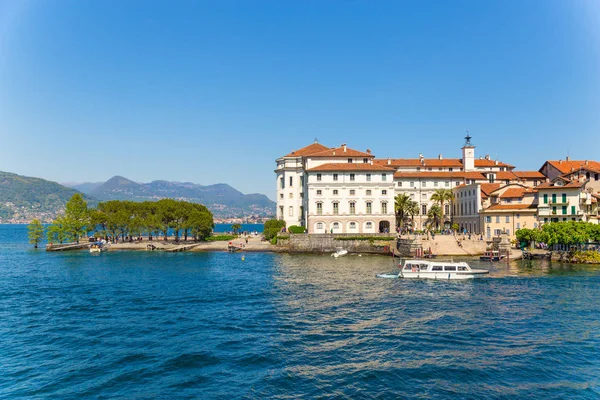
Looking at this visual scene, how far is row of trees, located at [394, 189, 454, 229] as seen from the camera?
9225 centimetres

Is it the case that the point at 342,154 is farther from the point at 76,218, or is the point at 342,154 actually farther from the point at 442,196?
the point at 76,218

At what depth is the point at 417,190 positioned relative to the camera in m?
102

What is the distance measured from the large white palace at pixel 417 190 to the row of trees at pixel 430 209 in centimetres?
183

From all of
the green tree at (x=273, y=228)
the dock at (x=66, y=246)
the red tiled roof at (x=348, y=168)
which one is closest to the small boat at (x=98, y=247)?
the dock at (x=66, y=246)

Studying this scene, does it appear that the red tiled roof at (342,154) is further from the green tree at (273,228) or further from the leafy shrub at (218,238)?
the leafy shrub at (218,238)

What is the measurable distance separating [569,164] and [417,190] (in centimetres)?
3255

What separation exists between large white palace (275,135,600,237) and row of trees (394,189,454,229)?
1.83 m

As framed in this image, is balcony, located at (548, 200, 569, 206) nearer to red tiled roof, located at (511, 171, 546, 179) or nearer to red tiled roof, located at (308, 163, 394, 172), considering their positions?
red tiled roof, located at (511, 171, 546, 179)

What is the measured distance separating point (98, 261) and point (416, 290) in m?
54.0

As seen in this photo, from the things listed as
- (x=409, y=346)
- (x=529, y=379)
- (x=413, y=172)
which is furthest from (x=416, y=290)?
(x=413, y=172)

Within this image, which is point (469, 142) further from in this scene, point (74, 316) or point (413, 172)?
point (74, 316)

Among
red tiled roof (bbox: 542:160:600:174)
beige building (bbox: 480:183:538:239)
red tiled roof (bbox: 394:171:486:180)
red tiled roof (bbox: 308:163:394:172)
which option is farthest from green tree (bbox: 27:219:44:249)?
red tiled roof (bbox: 542:160:600:174)

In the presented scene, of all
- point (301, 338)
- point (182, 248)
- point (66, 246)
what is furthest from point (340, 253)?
point (66, 246)

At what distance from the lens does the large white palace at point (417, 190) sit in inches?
3118
